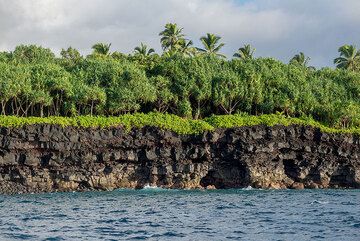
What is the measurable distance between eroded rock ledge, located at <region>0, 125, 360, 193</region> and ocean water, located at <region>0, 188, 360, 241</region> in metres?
15.9

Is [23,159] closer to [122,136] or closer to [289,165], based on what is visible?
[122,136]

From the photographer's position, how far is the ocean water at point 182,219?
29.3 metres

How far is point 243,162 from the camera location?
69062mm

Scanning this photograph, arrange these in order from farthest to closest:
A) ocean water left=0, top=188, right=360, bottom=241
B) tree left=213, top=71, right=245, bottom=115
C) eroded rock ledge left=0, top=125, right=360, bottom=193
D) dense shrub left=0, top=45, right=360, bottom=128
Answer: tree left=213, top=71, right=245, bottom=115 → dense shrub left=0, top=45, right=360, bottom=128 → eroded rock ledge left=0, top=125, right=360, bottom=193 → ocean water left=0, top=188, right=360, bottom=241

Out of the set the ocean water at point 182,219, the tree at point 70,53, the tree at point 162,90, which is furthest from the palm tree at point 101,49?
the ocean water at point 182,219

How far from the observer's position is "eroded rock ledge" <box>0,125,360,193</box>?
65.1 meters

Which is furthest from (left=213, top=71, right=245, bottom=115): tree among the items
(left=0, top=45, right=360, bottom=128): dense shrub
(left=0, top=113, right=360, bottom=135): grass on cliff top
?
(left=0, top=113, right=360, bottom=135): grass on cliff top

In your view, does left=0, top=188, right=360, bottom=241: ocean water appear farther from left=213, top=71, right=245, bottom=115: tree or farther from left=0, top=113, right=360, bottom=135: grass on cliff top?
left=213, top=71, right=245, bottom=115: tree

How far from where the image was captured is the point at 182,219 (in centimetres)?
3566

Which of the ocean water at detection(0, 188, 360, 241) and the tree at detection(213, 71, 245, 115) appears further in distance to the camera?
the tree at detection(213, 71, 245, 115)

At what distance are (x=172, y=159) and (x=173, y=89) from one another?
10.0 m

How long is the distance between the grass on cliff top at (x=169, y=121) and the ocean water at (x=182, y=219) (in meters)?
17.6

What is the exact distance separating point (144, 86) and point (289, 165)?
19.3 m

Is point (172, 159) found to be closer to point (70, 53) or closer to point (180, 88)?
point (180, 88)
